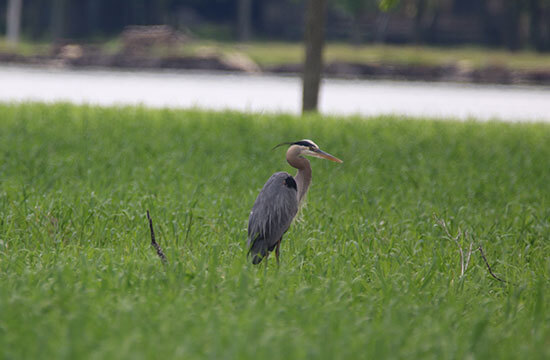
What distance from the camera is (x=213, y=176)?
Answer: 23.9 ft

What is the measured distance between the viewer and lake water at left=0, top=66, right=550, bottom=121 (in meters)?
19.8

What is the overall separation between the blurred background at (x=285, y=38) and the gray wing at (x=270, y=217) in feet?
78.4

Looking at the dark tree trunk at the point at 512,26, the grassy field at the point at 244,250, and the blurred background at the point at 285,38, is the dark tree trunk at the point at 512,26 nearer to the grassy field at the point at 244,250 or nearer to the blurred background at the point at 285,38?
the blurred background at the point at 285,38

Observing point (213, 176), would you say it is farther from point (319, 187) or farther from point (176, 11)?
point (176, 11)

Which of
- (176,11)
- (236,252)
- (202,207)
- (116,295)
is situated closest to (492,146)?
(202,207)

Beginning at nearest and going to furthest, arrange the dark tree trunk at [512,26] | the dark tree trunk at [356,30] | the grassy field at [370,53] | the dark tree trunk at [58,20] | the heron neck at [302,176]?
the heron neck at [302,176] → the grassy field at [370,53] → the dark tree trunk at [512,26] → the dark tree trunk at [58,20] → the dark tree trunk at [356,30]

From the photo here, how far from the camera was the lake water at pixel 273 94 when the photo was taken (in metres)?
19.8

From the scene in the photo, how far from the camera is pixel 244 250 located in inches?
178

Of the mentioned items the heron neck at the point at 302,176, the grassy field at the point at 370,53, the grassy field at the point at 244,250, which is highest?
the grassy field at the point at 370,53

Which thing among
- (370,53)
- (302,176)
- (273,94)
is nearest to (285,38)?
(370,53)

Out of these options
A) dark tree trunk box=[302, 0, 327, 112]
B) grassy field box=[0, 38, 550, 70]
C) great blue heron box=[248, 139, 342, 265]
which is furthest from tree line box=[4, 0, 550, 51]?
great blue heron box=[248, 139, 342, 265]

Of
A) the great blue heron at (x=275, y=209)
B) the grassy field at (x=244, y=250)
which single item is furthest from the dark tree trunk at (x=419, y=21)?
the great blue heron at (x=275, y=209)

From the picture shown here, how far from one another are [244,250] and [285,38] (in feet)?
151

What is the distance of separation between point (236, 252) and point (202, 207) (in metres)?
1.47
